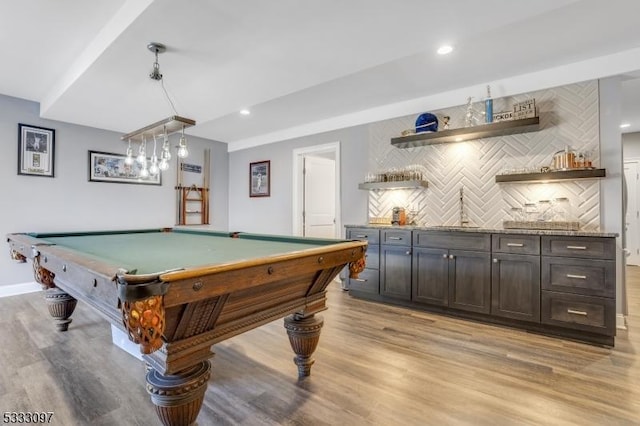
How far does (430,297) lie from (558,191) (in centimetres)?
163

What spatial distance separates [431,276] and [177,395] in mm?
2664

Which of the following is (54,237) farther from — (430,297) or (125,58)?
(430,297)

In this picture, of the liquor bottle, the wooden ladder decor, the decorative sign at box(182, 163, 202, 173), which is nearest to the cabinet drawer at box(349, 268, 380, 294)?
the liquor bottle

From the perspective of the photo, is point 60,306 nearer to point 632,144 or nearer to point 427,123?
point 427,123

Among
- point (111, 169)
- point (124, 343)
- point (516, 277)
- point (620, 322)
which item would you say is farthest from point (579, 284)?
point (111, 169)

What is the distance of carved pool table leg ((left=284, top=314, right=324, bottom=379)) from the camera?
195 centimetres

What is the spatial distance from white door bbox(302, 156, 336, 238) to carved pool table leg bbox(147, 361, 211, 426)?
4050 mm

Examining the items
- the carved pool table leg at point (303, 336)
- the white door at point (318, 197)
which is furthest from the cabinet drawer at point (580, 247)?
the white door at point (318, 197)

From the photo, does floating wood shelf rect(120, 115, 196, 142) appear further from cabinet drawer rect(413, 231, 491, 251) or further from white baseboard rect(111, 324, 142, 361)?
cabinet drawer rect(413, 231, 491, 251)

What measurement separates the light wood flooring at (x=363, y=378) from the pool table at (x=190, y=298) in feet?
1.11

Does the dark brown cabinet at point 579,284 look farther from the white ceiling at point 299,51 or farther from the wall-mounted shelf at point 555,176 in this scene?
the white ceiling at point 299,51

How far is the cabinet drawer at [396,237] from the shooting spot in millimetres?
3434

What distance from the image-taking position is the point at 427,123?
3.55m

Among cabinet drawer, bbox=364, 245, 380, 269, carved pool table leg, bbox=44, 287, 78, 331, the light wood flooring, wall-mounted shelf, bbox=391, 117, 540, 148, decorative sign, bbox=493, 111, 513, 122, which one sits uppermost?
decorative sign, bbox=493, 111, 513, 122
